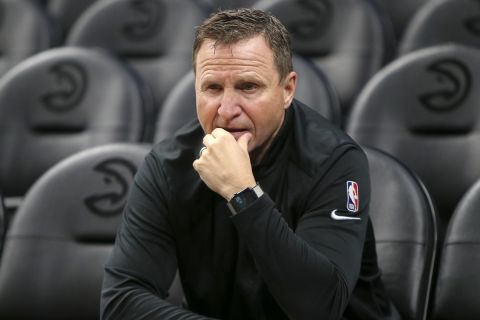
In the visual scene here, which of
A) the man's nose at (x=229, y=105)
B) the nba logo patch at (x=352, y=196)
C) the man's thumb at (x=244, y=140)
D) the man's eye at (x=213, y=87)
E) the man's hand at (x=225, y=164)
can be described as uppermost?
the man's eye at (x=213, y=87)

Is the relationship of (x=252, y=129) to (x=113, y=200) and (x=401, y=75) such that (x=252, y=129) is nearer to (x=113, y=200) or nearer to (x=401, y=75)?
(x=113, y=200)

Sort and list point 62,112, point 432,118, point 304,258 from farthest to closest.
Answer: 1. point 62,112
2. point 432,118
3. point 304,258

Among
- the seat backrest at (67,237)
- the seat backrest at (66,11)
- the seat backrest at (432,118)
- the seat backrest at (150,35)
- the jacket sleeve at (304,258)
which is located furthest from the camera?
the seat backrest at (66,11)

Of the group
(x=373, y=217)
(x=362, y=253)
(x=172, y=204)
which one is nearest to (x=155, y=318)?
(x=172, y=204)

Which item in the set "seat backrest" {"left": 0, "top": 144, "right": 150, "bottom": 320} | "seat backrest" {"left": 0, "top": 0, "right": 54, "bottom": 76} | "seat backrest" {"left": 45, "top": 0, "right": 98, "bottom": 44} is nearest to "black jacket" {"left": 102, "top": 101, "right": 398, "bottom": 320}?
"seat backrest" {"left": 0, "top": 144, "right": 150, "bottom": 320}

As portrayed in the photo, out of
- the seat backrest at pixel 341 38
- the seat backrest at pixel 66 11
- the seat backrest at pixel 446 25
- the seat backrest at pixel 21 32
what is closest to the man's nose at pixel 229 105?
the seat backrest at pixel 341 38

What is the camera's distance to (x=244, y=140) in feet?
3.11

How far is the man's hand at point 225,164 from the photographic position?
2.97ft

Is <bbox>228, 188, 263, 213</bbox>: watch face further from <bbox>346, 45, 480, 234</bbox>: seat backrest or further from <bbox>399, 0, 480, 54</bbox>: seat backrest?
<bbox>399, 0, 480, 54</bbox>: seat backrest

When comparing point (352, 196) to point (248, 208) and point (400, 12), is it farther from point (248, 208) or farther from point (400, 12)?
point (400, 12)

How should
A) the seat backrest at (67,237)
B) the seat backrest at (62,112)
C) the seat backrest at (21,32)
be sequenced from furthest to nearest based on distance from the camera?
the seat backrest at (21,32) < the seat backrest at (62,112) < the seat backrest at (67,237)

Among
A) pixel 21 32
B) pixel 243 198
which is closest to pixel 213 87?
pixel 243 198

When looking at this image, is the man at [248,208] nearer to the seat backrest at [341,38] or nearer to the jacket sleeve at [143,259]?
the jacket sleeve at [143,259]

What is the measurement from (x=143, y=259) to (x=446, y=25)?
3.66ft
